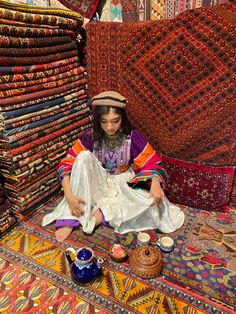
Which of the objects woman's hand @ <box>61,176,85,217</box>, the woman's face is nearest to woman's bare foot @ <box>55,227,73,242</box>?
woman's hand @ <box>61,176,85,217</box>

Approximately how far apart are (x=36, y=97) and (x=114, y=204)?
111cm

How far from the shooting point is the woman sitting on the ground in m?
2.00

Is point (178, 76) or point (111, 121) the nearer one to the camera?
point (111, 121)

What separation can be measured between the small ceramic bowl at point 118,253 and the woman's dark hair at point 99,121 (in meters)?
0.84

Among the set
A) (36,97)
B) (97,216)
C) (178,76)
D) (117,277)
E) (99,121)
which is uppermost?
(178,76)

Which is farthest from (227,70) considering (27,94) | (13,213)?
(13,213)

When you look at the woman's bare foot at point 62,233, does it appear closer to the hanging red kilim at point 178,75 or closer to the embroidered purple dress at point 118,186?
the embroidered purple dress at point 118,186

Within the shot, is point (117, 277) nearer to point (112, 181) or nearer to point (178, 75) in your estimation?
point (112, 181)

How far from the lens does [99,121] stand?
6.72 ft

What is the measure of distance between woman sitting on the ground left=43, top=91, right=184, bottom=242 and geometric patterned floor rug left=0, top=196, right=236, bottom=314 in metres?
0.11

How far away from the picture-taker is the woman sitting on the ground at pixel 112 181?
200 cm

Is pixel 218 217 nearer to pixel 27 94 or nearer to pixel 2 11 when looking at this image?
pixel 27 94

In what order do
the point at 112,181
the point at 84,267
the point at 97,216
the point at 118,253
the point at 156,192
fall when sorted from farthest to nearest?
the point at 112,181
the point at 97,216
the point at 156,192
the point at 118,253
the point at 84,267

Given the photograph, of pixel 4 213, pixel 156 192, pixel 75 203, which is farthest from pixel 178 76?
pixel 4 213
